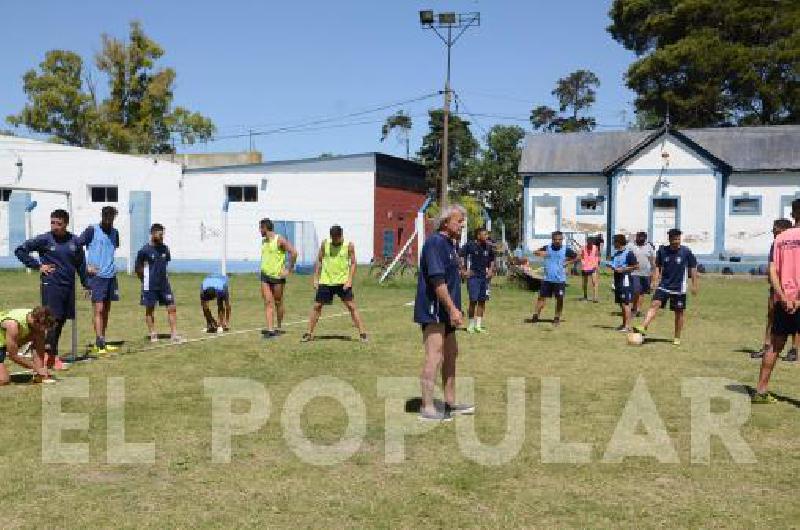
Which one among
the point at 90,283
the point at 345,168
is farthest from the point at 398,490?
the point at 345,168

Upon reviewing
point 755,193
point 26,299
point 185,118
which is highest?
point 185,118

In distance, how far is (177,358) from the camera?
33.7 ft

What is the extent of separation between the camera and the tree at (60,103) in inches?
2152

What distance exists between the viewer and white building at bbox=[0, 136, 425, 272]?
3897 cm

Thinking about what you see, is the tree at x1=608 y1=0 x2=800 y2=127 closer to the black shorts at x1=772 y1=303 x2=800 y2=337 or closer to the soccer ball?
the soccer ball

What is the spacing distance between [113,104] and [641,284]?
49.9 metres

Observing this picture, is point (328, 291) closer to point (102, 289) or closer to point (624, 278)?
point (102, 289)

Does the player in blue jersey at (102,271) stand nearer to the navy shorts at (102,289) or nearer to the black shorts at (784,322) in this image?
the navy shorts at (102,289)

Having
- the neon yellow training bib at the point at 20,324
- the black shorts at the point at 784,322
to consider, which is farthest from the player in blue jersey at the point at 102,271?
the black shorts at the point at 784,322

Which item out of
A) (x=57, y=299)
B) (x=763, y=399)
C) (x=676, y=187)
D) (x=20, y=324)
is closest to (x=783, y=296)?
(x=763, y=399)

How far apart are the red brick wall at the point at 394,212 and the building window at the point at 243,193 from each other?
6.10 metres

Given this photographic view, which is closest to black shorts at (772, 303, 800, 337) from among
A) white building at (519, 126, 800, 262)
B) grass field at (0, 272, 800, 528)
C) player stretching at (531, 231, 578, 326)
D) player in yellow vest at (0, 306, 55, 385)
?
grass field at (0, 272, 800, 528)

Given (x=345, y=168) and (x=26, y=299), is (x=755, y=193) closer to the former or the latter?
(x=345, y=168)

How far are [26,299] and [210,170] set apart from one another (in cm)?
2095
